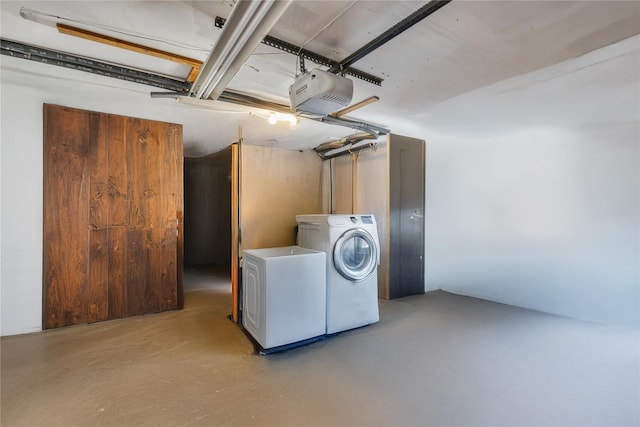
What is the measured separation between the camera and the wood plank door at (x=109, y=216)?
278 centimetres

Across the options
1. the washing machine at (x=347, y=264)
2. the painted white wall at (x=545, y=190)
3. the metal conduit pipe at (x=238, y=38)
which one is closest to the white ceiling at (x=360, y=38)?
the metal conduit pipe at (x=238, y=38)

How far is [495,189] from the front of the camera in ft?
12.8

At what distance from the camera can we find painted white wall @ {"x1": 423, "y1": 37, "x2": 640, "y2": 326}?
260cm

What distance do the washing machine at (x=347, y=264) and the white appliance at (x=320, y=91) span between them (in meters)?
1.14

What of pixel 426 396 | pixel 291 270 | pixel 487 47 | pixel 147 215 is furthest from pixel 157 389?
pixel 487 47

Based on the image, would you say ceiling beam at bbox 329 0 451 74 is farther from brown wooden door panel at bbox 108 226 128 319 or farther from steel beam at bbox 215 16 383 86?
brown wooden door panel at bbox 108 226 128 319

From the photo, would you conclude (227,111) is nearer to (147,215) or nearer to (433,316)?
(147,215)

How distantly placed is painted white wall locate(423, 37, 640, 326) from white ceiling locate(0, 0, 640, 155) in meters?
0.39

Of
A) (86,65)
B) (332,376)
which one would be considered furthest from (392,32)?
(332,376)

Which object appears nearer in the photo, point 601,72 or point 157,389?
point 157,389

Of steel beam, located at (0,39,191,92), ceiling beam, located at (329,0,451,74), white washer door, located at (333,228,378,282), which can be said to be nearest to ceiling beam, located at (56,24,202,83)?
steel beam, located at (0,39,191,92)

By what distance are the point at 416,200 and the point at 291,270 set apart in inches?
94.2

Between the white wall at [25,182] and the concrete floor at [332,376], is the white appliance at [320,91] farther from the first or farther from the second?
the concrete floor at [332,376]

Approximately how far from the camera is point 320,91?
1.81 metres
